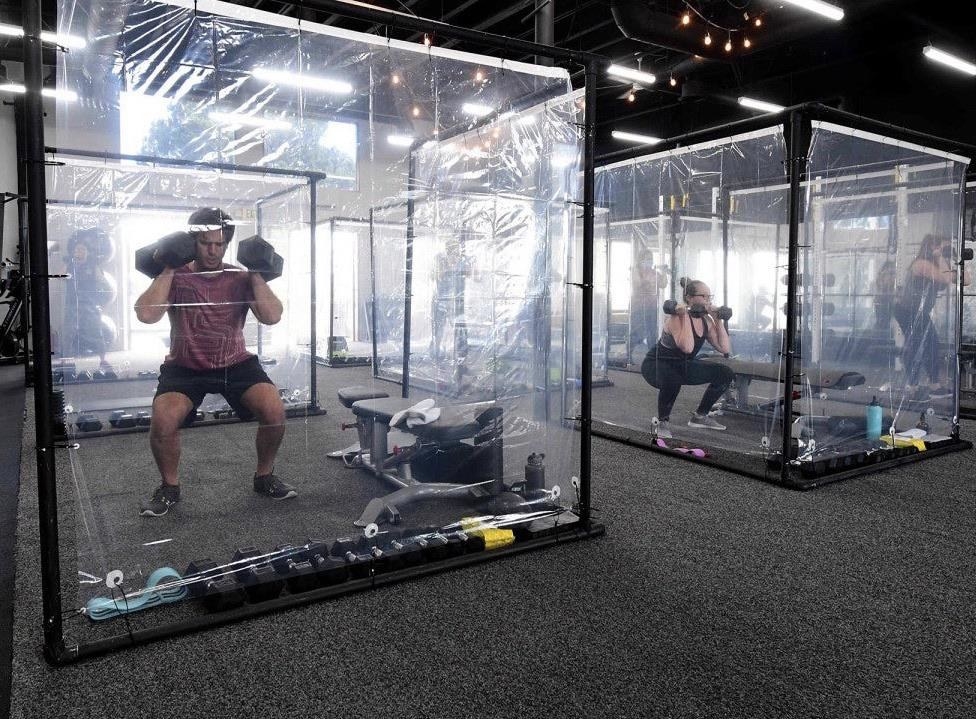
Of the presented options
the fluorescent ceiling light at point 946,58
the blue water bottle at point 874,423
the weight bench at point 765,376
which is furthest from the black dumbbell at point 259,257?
the fluorescent ceiling light at point 946,58

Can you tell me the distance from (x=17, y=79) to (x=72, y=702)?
10178 millimetres

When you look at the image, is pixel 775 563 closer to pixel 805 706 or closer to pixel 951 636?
pixel 951 636

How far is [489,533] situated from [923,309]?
126 inches

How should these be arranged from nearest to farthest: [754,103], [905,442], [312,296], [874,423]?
[312,296]
[874,423]
[905,442]
[754,103]

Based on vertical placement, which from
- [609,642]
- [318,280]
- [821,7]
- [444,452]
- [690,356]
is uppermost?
[821,7]

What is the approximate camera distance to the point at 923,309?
4293mm

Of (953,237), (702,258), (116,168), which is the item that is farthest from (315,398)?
(953,237)

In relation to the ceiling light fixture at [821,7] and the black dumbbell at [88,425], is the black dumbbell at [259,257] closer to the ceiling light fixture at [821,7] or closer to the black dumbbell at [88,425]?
the black dumbbell at [88,425]

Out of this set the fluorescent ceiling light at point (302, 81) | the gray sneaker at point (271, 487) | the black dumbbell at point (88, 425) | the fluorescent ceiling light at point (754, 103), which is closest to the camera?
the fluorescent ceiling light at point (302, 81)

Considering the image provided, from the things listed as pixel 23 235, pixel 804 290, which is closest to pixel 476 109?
pixel 804 290

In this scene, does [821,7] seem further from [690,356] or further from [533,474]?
[533,474]

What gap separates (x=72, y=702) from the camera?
1.70 meters

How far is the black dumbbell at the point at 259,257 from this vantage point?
2.40 meters

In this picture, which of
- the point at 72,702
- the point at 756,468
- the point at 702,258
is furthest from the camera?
the point at 702,258
